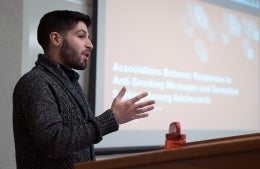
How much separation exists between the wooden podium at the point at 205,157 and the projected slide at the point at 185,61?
4.82 ft

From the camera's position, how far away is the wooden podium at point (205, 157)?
24.6 inches

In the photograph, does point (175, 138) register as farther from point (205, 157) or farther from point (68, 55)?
point (68, 55)

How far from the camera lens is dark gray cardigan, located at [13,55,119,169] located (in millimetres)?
1096

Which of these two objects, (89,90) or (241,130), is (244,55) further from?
(89,90)

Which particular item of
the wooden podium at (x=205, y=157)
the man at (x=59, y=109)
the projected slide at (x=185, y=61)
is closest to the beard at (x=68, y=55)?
the man at (x=59, y=109)

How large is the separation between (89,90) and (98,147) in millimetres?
317

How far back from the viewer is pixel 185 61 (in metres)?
2.67

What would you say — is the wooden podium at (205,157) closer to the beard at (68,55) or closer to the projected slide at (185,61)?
the beard at (68,55)

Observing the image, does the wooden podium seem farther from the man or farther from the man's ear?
the man's ear

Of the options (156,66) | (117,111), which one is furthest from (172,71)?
(117,111)

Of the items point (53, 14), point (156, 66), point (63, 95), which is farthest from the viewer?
point (156, 66)

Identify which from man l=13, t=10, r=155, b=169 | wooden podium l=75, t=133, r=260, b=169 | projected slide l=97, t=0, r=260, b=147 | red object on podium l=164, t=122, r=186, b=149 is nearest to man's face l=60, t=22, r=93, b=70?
man l=13, t=10, r=155, b=169

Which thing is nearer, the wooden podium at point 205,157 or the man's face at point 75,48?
the wooden podium at point 205,157

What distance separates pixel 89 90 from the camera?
86.1 inches
